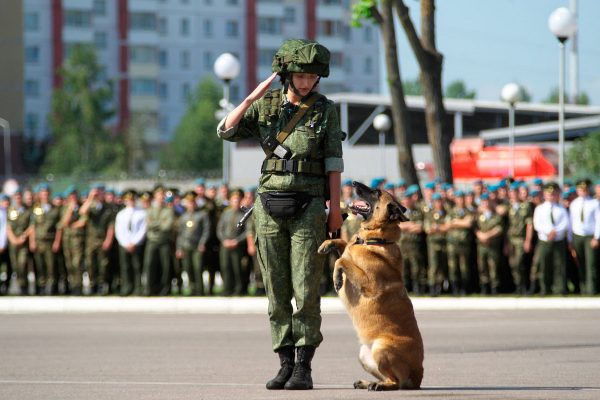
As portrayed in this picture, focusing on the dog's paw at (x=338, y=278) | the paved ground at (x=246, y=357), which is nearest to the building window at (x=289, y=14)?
the paved ground at (x=246, y=357)

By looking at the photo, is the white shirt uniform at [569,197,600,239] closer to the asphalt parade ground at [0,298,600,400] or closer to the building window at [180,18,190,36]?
the asphalt parade ground at [0,298,600,400]

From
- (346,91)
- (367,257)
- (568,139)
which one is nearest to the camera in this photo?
(367,257)

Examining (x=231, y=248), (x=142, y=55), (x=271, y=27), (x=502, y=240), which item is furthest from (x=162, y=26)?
(x=502, y=240)

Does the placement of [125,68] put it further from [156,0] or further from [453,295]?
[453,295]

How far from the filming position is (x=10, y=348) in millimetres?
12469

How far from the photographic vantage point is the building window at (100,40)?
340 feet

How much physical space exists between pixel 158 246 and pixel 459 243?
17.1 feet

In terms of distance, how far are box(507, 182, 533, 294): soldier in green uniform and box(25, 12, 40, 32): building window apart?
82988mm

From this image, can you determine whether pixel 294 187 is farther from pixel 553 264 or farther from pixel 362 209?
pixel 553 264

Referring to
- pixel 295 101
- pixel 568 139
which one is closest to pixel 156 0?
pixel 568 139

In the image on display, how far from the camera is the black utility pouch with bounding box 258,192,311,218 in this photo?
8328 mm

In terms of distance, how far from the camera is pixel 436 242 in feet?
70.5

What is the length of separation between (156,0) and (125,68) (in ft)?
21.3

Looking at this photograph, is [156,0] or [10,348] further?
[156,0]
